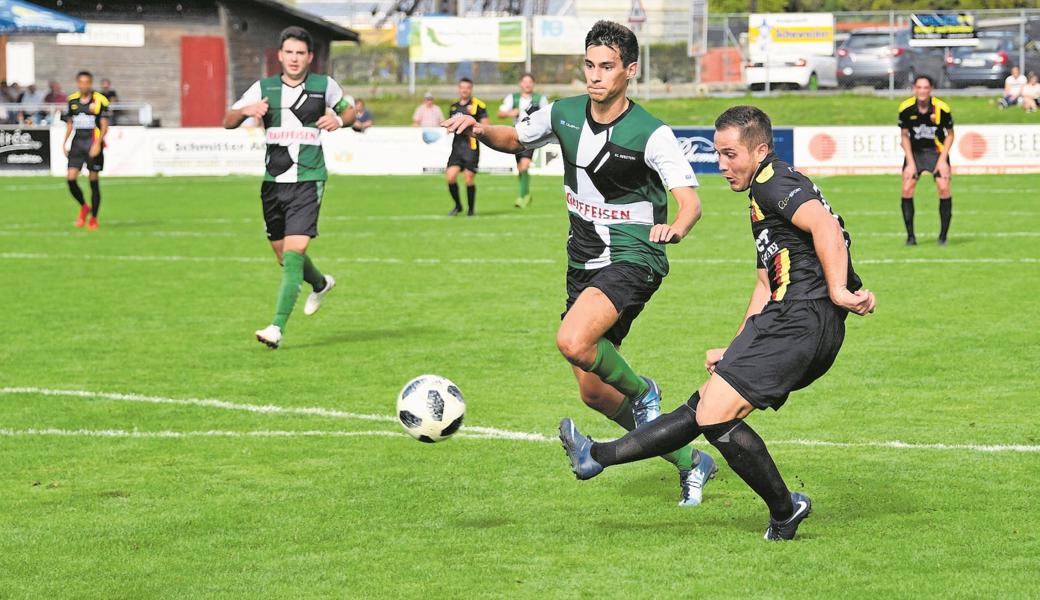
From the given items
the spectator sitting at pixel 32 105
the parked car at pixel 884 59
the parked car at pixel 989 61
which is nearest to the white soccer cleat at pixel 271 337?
the spectator sitting at pixel 32 105

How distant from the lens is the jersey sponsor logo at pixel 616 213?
7039mm

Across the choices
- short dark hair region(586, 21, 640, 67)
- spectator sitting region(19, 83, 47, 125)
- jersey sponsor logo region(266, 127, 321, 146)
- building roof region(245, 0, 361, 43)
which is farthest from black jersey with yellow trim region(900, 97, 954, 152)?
building roof region(245, 0, 361, 43)

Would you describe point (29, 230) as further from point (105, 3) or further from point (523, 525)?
point (105, 3)

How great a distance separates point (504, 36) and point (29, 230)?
87.9 feet

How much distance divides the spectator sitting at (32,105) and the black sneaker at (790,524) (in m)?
35.5

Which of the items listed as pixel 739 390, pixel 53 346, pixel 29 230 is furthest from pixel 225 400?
pixel 29 230

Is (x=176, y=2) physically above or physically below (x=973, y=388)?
above

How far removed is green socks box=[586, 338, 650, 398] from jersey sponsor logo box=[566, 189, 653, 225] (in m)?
0.57

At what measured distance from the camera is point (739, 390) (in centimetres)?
579

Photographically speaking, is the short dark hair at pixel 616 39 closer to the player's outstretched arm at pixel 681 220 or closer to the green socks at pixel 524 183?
the player's outstretched arm at pixel 681 220

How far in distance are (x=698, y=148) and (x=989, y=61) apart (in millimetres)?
14122

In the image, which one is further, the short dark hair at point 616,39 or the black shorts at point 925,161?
the black shorts at point 925,161

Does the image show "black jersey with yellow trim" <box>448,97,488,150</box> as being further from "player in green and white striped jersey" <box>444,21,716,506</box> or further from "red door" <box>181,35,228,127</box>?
"red door" <box>181,35,228,127</box>

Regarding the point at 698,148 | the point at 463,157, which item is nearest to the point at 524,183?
the point at 463,157
